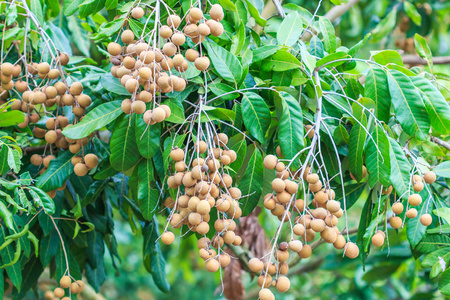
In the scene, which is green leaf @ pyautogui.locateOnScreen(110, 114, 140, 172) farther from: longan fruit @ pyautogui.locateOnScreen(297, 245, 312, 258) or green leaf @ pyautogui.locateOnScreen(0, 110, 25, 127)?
longan fruit @ pyautogui.locateOnScreen(297, 245, 312, 258)

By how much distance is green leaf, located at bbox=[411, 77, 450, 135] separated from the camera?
0.79m

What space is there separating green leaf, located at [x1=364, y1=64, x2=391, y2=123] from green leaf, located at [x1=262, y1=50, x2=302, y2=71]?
0.13 meters

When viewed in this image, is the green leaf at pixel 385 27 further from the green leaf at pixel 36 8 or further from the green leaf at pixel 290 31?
the green leaf at pixel 36 8

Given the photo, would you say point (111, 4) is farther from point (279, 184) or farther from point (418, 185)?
point (418, 185)

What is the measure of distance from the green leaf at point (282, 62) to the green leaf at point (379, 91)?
5.2 inches

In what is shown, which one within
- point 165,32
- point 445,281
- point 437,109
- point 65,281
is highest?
point 165,32

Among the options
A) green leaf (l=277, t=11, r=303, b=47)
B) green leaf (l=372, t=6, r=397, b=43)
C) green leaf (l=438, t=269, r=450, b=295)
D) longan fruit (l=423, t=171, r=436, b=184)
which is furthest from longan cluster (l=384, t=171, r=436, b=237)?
green leaf (l=372, t=6, r=397, b=43)

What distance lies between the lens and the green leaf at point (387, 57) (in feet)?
2.82

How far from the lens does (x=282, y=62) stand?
Result: 0.82m

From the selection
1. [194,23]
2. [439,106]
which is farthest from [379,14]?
[194,23]

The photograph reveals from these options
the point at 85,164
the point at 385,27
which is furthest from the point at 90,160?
the point at 385,27

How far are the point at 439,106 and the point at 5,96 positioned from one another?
911mm

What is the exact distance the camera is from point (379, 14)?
223 centimetres

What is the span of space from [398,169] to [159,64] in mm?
460
